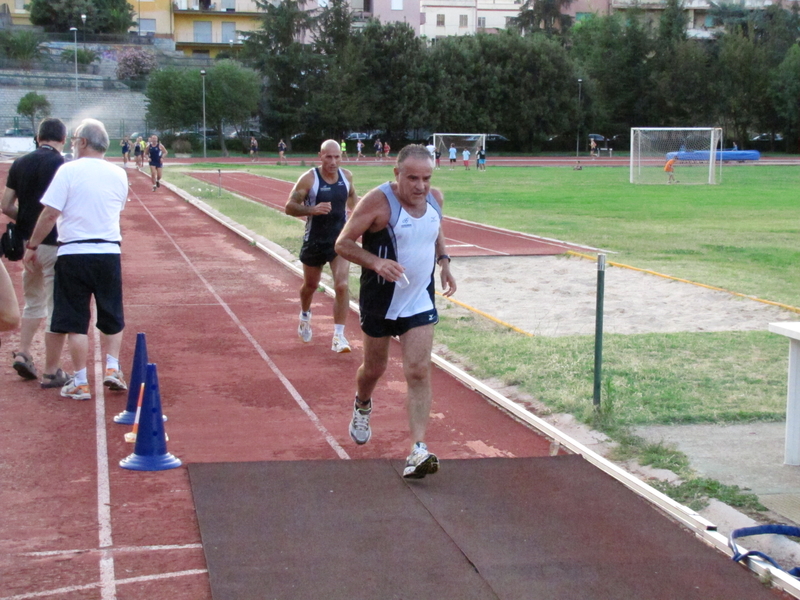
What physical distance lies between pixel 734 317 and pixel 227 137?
70.0 metres

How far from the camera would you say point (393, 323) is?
5.77 meters

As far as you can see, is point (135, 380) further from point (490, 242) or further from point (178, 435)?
point (490, 242)

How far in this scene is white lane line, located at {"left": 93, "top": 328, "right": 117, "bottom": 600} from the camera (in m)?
4.29

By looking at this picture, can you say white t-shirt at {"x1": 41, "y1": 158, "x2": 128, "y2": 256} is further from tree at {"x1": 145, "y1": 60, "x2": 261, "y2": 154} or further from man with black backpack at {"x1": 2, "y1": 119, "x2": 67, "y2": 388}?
tree at {"x1": 145, "y1": 60, "x2": 261, "y2": 154}

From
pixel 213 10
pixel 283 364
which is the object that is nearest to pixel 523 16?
pixel 213 10

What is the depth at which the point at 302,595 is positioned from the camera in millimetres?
4152

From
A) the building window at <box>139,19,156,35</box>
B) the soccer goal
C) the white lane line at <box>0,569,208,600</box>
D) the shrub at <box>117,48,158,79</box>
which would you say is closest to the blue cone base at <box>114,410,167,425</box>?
the white lane line at <box>0,569,208,600</box>

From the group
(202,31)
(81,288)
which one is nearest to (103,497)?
(81,288)

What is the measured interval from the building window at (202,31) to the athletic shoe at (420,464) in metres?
101

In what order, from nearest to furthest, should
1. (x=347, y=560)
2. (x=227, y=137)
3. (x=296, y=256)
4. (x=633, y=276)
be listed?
(x=347, y=560) < (x=633, y=276) < (x=296, y=256) < (x=227, y=137)

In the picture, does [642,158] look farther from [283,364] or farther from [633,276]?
[283,364]

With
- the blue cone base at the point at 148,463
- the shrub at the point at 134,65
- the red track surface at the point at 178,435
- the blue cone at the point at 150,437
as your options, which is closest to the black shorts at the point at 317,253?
the red track surface at the point at 178,435

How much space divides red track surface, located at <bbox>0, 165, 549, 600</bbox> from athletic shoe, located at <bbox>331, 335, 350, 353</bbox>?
0.30 feet

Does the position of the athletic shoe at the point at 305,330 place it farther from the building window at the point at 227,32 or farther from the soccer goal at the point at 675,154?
the building window at the point at 227,32
